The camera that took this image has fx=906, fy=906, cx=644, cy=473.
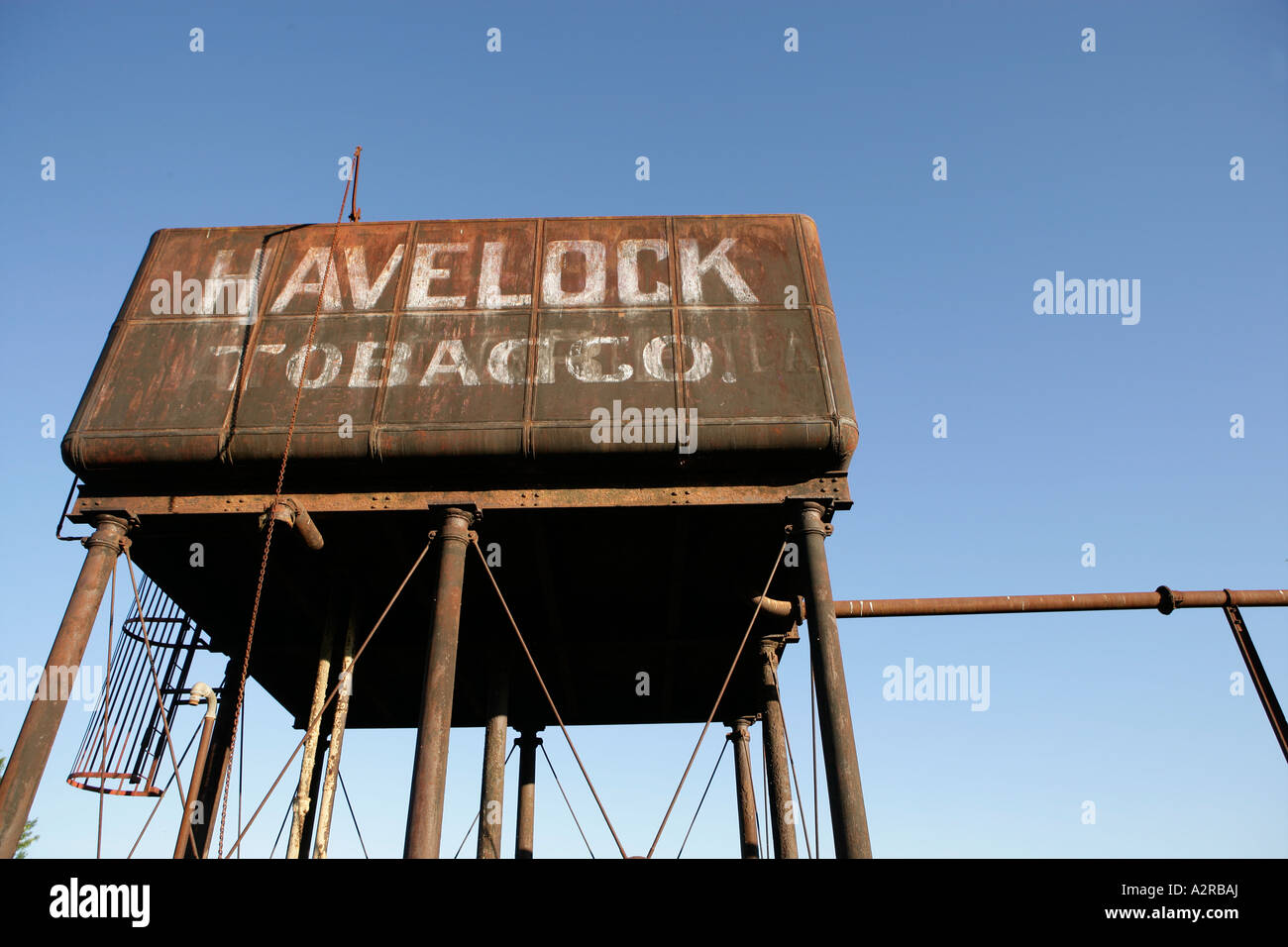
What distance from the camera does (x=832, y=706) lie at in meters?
8.35

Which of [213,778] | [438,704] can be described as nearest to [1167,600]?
[438,704]

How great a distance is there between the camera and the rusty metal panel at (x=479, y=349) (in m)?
9.53

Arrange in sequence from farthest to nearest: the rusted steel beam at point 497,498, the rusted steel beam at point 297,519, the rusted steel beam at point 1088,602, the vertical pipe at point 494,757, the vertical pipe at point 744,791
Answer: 1. the vertical pipe at point 744,791
2. the vertical pipe at point 494,757
3. the rusted steel beam at point 1088,602
4. the rusted steel beam at point 497,498
5. the rusted steel beam at point 297,519

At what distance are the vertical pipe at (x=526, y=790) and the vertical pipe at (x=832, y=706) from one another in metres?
8.23

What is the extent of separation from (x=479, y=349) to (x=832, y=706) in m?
5.39

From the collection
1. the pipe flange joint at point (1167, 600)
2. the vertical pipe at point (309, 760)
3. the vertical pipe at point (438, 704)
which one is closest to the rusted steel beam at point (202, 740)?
the vertical pipe at point (309, 760)

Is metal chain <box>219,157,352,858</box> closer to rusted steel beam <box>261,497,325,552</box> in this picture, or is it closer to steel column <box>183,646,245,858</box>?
rusted steel beam <box>261,497,325,552</box>

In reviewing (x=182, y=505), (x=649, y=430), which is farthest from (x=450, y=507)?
(x=182, y=505)

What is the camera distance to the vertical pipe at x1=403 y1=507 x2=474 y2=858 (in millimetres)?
7957

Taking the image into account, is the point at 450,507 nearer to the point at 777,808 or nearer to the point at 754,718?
the point at 777,808

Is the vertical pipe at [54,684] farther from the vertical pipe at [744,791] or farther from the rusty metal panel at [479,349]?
the vertical pipe at [744,791]

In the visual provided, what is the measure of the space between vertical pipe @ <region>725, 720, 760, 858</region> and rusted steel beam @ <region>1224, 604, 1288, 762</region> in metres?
6.85
